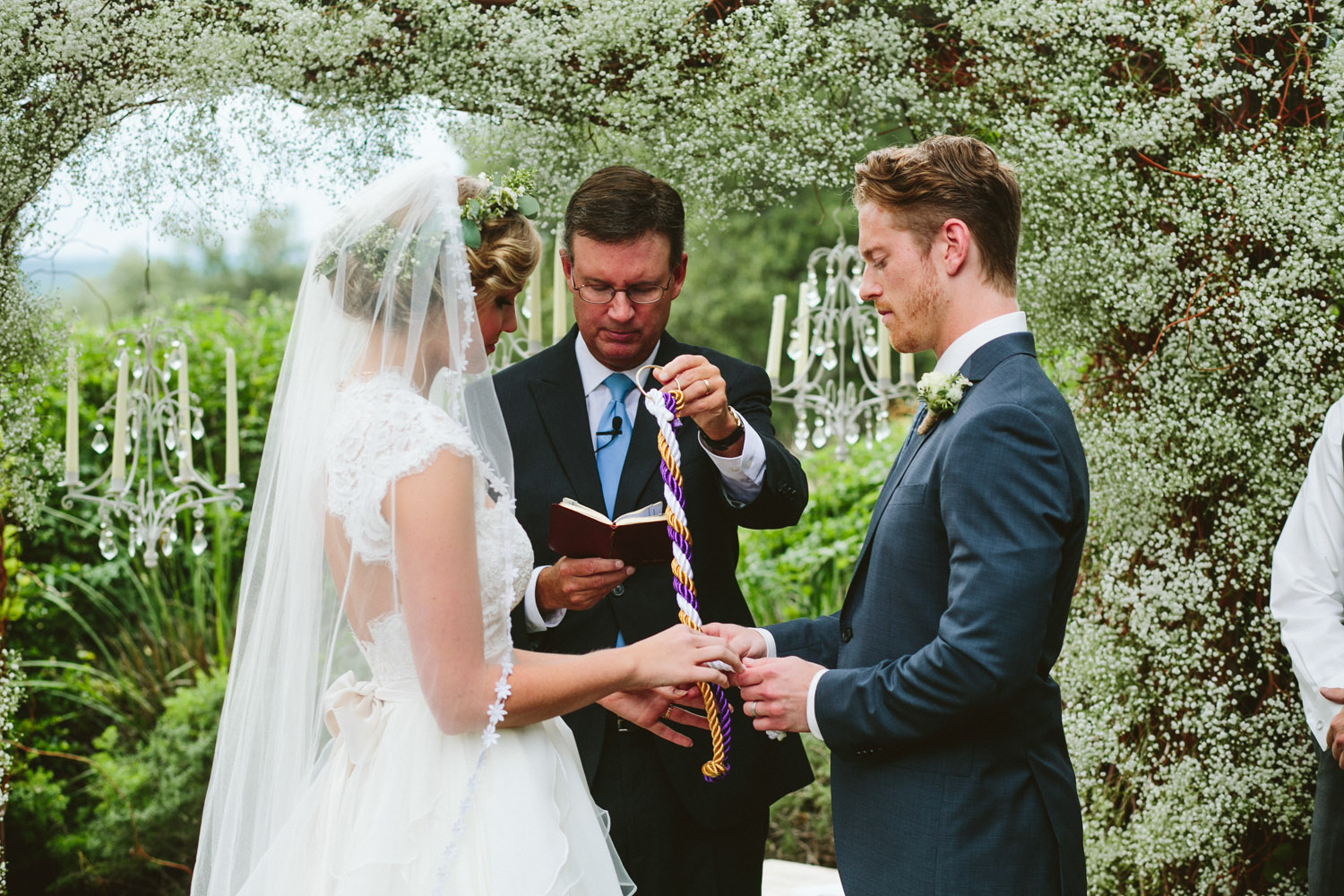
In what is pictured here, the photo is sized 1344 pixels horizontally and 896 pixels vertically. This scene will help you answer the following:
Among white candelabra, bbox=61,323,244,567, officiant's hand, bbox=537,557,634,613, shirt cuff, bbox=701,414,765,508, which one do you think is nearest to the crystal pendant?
white candelabra, bbox=61,323,244,567

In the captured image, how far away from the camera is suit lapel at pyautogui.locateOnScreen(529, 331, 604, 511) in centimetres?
298

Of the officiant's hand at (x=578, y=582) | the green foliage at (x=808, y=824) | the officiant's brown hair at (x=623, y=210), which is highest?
the officiant's brown hair at (x=623, y=210)

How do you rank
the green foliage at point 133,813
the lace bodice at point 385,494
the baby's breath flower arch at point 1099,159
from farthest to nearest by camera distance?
1. the green foliage at point 133,813
2. the baby's breath flower arch at point 1099,159
3. the lace bodice at point 385,494

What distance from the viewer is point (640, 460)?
3.00 metres

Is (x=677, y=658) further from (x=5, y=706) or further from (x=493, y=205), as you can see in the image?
(x=5, y=706)

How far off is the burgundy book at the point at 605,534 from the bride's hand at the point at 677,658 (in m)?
0.20

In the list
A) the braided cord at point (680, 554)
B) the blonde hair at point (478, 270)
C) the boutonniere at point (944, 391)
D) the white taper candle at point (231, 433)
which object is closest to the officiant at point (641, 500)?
the braided cord at point (680, 554)

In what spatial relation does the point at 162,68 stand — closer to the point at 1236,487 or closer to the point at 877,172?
the point at 877,172

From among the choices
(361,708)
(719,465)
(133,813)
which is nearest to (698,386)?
(719,465)

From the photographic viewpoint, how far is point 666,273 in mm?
3027

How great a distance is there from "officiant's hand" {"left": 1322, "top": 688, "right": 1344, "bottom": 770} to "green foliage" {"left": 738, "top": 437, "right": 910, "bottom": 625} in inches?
136

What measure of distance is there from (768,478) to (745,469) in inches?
3.0

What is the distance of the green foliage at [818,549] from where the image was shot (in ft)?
22.8

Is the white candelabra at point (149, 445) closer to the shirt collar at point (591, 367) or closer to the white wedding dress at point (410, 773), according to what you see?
the shirt collar at point (591, 367)
